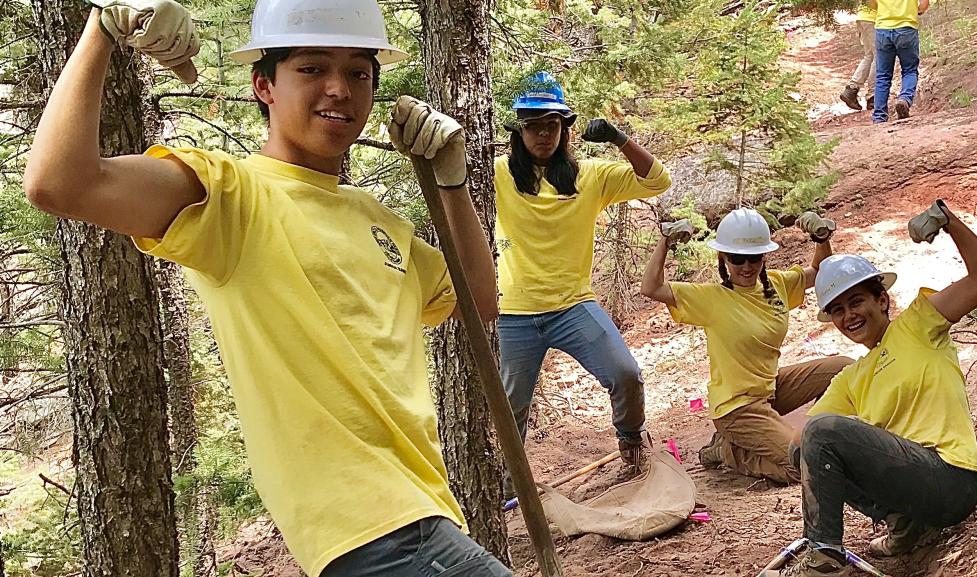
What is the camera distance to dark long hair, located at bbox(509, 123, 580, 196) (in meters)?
5.06

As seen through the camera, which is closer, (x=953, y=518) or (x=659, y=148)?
(x=953, y=518)

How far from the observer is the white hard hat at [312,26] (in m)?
2.04

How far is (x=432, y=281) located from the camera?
7.88 ft

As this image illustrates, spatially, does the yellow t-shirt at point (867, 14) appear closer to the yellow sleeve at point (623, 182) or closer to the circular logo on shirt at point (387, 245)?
the yellow sleeve at point (623, 182)

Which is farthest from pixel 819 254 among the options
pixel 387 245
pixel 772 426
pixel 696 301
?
pixel 387 245

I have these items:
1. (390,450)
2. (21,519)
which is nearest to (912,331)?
(390,450)

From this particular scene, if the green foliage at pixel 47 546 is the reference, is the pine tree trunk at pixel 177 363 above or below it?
above

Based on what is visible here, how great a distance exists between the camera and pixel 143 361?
3.42 meters

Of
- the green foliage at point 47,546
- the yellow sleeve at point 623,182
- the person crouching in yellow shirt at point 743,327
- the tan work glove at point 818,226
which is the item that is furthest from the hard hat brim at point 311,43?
the tan work glove at point 818,226

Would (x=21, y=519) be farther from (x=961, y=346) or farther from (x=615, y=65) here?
(x=961, y=346)

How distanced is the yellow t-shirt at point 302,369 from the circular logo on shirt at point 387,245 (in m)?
0.19

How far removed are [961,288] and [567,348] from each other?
7.35ft

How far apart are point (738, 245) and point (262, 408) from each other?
3.97m

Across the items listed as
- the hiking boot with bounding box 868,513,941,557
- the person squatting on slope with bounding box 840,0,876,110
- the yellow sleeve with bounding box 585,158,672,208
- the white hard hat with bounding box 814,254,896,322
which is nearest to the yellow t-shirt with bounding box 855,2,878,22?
the person squatting on slope with bounding box 840,0,876,110
